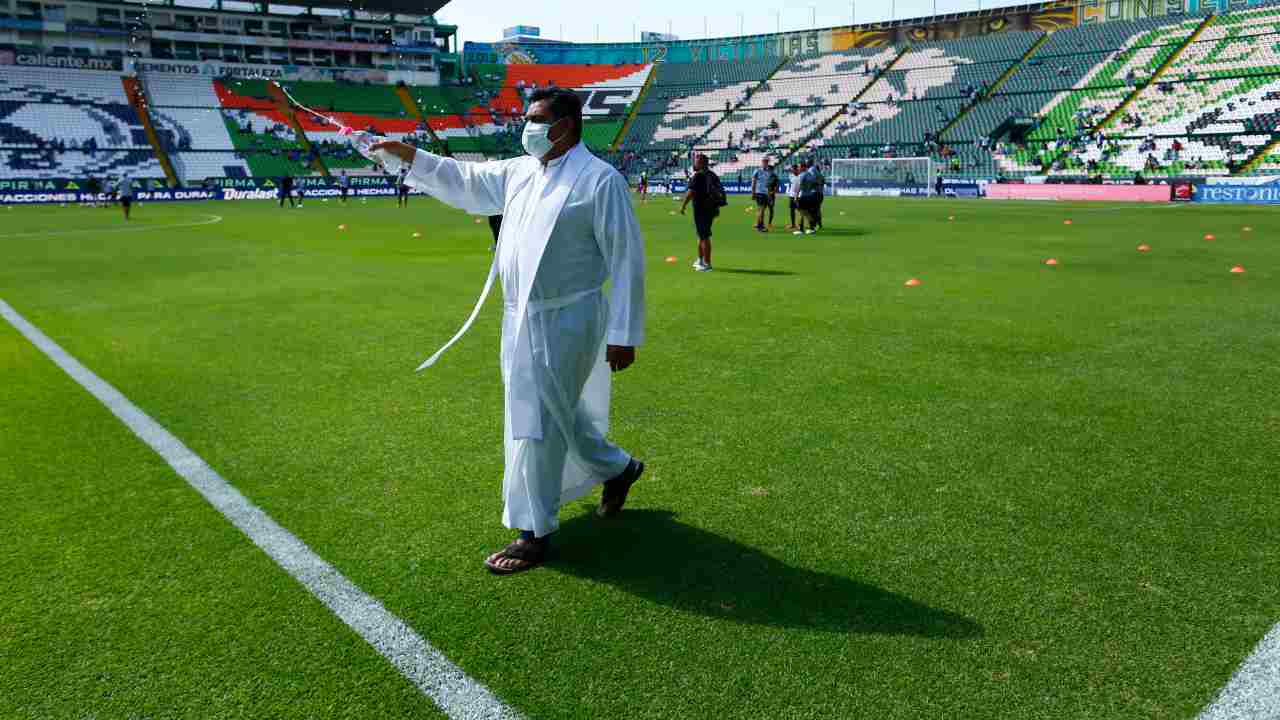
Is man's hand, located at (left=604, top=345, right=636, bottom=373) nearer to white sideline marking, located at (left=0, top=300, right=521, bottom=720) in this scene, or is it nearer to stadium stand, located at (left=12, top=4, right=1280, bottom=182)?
white sideline marking, located at (left=0, top=300, right=521, bottom=720)

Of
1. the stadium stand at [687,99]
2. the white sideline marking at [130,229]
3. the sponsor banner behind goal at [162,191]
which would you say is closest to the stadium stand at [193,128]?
the sponsor banner behind goal at [162,191]

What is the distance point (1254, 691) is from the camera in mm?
3018

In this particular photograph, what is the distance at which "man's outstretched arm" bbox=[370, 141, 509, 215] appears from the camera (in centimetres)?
421

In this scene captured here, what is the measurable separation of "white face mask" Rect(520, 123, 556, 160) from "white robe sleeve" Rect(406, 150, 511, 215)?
0.71 ft

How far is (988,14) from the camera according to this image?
67.1 m

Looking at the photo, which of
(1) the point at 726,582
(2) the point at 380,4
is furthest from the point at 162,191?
(1) the point at 726,582

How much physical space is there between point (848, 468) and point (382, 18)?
7927cm

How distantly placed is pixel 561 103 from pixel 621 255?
2.32 ft

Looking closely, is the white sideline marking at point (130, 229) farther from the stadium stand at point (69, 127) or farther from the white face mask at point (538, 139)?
the stadium stand at point (69, 127)

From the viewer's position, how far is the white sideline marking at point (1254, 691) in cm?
290

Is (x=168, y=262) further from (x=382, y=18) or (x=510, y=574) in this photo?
(x=382, y=18)

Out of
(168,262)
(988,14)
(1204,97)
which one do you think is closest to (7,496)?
(168,262)

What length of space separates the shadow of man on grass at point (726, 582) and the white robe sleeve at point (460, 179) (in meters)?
1.61

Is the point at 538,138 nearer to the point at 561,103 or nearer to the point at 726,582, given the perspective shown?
the point at 561,103
